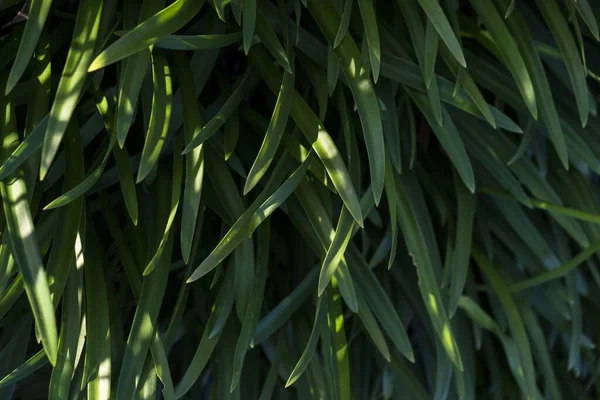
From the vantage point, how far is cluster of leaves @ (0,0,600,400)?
1.53ft

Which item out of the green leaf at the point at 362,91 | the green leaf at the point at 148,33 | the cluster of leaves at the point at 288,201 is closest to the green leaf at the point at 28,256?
the cluster of leaves at the point at 288,201

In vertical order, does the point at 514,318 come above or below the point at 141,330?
below

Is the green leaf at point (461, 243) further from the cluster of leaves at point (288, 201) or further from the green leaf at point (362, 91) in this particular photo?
the green leaf at point (362, 91)

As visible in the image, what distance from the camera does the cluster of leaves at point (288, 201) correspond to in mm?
466

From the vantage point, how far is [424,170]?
25.0 inches

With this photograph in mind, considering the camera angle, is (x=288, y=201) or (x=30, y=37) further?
(x=288, y=201)

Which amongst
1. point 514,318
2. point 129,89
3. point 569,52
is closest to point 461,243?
point 514,318

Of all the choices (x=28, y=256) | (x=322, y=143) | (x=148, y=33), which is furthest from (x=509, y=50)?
(x=28, y=256)

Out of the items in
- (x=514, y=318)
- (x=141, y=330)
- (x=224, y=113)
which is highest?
(x=224, y=113)

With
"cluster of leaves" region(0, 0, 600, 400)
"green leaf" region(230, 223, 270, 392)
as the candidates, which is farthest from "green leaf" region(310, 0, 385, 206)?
"green leaf" region(230, 223, 270, 392)

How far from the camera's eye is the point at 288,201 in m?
0.55

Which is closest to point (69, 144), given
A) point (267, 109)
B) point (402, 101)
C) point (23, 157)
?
point (23, 157)

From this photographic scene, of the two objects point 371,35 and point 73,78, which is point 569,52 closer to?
point 371,35

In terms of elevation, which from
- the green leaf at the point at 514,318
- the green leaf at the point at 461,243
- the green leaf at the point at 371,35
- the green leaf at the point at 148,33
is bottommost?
the green leaf at the point at 514,318
